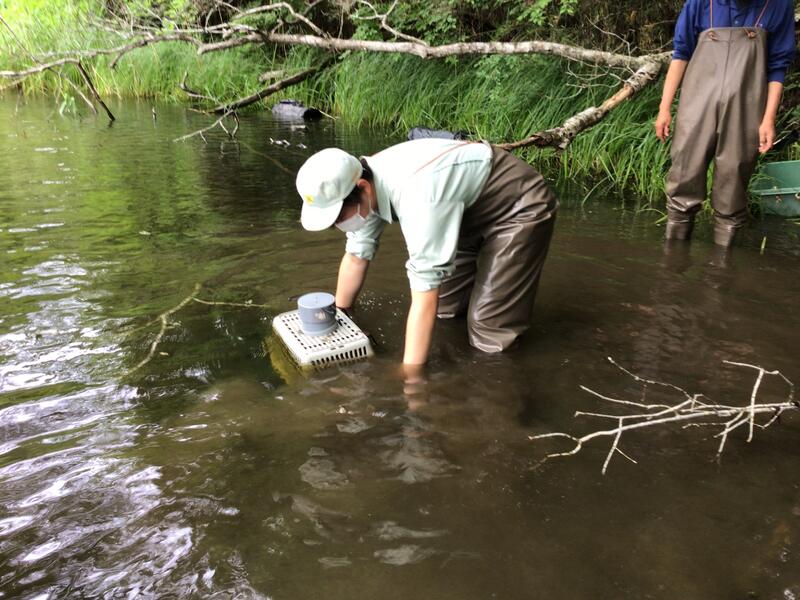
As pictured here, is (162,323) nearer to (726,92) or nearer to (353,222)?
(353,222)

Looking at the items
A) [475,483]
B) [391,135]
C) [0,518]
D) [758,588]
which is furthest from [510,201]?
[391,135]

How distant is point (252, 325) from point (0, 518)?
1.52 metres

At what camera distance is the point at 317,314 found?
2.83 meters

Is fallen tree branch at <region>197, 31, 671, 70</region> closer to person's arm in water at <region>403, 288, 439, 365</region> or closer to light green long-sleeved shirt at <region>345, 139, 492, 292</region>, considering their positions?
light green long-sleeved shirt at <region>345, 139, 492, 292</region>

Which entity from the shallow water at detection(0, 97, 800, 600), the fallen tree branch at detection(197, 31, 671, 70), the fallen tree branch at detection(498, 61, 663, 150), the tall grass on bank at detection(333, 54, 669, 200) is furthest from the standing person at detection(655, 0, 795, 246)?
the tall grass on bank at detection(333, 54, 669, 200)

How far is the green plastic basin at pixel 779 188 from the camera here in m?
4.55

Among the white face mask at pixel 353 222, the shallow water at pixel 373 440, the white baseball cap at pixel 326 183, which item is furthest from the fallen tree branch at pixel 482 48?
the white baseball cap at pixel 326 183

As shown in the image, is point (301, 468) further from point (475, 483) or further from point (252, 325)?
point (252, 325)

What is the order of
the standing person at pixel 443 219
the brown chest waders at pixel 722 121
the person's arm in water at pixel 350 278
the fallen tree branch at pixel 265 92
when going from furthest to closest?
the fallen tree branch at pixel 265 92
the brown chest waders at pixel 722 121
the person's arm in water at pixel 350 278
the standing person at pixel 443 219

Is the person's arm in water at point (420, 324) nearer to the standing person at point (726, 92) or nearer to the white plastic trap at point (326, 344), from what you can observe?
the white plastic trap at point (326, 344)

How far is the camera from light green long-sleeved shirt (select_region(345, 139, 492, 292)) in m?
2.42

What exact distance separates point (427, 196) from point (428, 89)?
19.5 feet

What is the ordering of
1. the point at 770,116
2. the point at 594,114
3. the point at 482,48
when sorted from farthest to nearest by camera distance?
the point at 482,48, the point at 594,114, the point at 770,116

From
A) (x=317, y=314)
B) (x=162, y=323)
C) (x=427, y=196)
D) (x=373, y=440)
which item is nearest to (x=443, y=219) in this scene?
(x=427, y=196)
